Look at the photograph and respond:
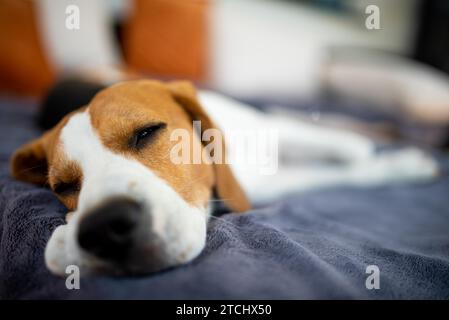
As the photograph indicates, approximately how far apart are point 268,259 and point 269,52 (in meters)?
3.77

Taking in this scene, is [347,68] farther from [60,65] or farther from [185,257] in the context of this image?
[185,257]

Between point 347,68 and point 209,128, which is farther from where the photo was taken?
point 347,68

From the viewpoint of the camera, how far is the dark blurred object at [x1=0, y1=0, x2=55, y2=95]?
9.27ft

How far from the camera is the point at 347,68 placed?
4477 millimetres

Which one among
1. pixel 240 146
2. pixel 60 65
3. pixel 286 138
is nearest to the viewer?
pixel 240 146

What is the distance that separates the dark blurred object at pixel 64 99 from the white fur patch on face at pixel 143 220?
827 mm

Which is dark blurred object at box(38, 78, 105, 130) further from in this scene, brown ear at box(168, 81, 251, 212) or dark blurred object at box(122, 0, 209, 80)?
dark blurred object at box(122, 0, 209, 80)

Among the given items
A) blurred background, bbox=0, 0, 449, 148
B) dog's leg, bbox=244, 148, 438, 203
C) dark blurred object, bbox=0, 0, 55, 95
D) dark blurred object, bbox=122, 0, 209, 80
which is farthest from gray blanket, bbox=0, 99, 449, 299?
dark blurred object, bbox=122, 0, 209, 80

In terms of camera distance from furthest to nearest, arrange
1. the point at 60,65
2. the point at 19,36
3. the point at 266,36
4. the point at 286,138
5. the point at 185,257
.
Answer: the point at 266,36, the point at 60,65, the point at 19,36, the point at 286,138, the point at 185,257

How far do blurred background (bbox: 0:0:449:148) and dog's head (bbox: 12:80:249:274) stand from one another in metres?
1.39

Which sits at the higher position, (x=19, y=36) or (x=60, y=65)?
(x=19, y=36)

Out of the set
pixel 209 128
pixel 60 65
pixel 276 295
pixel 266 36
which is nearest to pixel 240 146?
pixel 209 128
